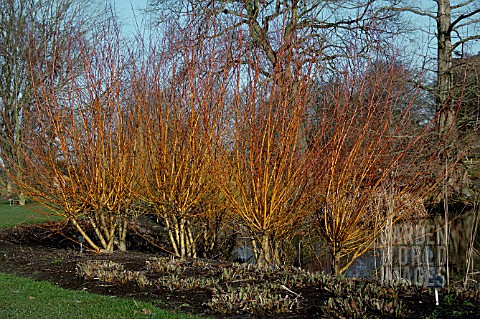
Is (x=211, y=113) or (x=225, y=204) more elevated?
(x=211, y=113)

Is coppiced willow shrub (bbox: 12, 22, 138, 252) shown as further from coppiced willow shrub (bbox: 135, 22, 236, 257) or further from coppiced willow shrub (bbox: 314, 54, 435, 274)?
coppiced willow shrub (bbox: 314, 54, 435, 274)

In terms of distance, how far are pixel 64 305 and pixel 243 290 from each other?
1637mm

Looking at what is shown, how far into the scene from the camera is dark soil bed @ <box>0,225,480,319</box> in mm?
4133

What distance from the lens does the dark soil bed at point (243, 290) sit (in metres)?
4.13

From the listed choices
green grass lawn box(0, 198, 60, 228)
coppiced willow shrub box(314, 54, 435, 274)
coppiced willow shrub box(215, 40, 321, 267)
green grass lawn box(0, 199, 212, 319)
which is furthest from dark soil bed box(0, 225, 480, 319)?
green grass lawn box(0, 198, 60, 228)

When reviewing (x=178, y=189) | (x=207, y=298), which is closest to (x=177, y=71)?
(x=178, y=189)

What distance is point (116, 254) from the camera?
7777 mm

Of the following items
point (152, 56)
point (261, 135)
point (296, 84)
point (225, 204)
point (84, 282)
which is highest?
point (152, 56)

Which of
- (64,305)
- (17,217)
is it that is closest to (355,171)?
(64,305)

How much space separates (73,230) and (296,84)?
7230mm

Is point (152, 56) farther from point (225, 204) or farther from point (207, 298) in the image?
point (207, 298)

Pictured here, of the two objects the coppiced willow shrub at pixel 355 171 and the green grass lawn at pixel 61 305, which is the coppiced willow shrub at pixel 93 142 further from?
the coppiced willow shrub at pixel 355 171

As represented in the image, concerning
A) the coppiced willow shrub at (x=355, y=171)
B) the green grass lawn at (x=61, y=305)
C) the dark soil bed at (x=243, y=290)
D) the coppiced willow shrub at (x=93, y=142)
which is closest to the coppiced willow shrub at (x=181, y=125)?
the coppiced willow shrub at (x=93, y=142)

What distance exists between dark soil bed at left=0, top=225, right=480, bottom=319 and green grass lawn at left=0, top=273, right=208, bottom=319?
242mm
